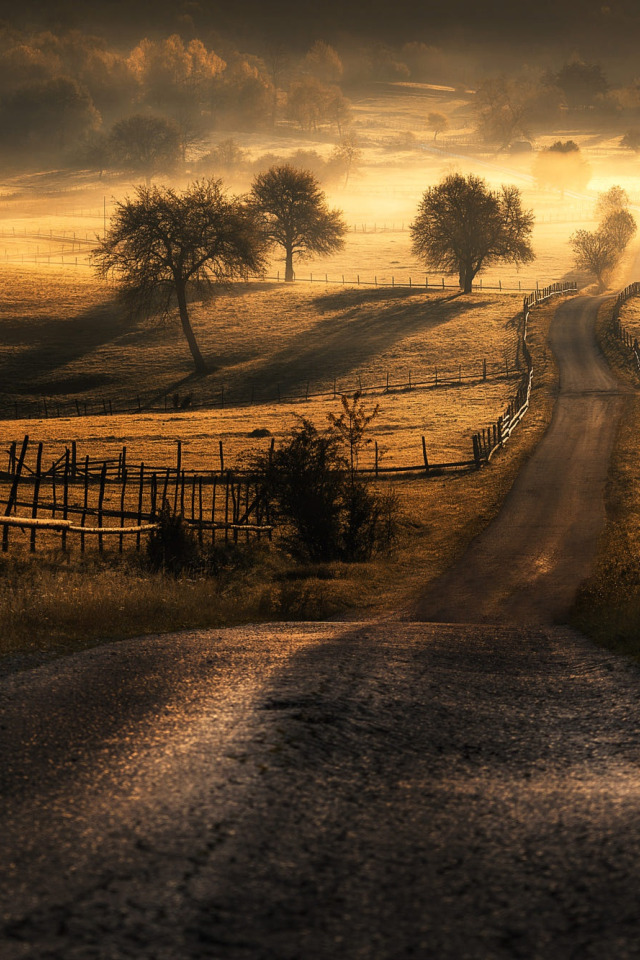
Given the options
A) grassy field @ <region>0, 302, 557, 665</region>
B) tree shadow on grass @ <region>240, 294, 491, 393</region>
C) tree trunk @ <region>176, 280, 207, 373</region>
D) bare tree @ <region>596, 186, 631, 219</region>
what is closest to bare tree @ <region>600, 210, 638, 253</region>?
bare tree @ <region>596, 186, 631, 219</region>

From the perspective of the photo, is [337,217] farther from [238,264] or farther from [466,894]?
[466,894]

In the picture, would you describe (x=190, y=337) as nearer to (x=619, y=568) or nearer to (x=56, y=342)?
(x=56, y=342)

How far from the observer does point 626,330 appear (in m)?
70.7

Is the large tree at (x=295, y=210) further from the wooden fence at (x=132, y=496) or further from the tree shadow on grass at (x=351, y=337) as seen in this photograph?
the wooden fence at (x=132, y=496)

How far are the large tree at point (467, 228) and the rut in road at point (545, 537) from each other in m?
43.4

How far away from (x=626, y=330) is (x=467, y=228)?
87.7ft

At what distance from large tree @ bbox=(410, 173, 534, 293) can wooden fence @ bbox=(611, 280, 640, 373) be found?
39.1 ft

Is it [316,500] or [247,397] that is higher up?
[247,397]

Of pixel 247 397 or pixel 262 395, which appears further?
pixel 262 395

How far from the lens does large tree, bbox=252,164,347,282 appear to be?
9931 cm

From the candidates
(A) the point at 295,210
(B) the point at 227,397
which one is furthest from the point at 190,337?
(A) the point at 295,210

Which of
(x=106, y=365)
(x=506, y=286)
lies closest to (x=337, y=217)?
(x=506, y=286)

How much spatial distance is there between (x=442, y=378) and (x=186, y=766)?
6073 cm

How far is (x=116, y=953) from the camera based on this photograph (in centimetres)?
467
